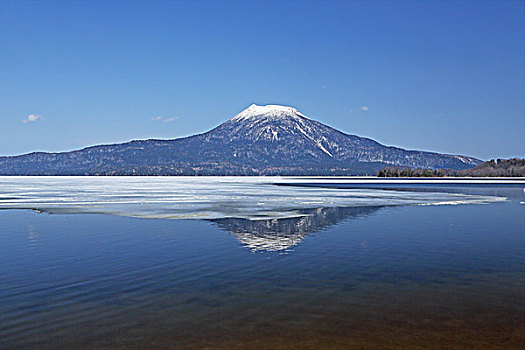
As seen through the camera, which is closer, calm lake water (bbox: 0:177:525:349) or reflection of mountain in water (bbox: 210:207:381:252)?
calm lake water (bbox: 0:177:525:349)

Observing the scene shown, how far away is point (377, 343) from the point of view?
34.9 ft

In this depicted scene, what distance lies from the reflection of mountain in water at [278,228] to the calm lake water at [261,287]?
0.81 feet

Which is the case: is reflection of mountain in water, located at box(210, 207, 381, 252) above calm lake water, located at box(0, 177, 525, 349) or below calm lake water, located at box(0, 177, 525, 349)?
above

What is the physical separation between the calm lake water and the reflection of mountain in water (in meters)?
0.25

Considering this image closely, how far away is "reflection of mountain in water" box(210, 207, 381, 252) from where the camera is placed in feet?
79.4

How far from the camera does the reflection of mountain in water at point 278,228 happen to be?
24.2 meters

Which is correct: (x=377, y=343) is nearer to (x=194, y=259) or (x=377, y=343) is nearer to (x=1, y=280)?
(x=194, y=259)

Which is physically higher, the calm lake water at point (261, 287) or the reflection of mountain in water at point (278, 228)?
the reflection of mountain in water at point (278, 228)

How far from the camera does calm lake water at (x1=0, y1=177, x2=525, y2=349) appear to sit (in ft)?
36.3

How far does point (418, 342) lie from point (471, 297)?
4.66 m

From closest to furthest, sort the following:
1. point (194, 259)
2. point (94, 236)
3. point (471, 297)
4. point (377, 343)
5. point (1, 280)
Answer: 1. point (377, 343)
2. point (471, 297)
3. point (1, 280)
4. point (194, 259)
5. point (94, 236)

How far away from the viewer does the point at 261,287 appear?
50.7 feet

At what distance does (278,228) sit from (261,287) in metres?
14.6

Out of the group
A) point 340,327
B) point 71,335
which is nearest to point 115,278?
point 71,335
